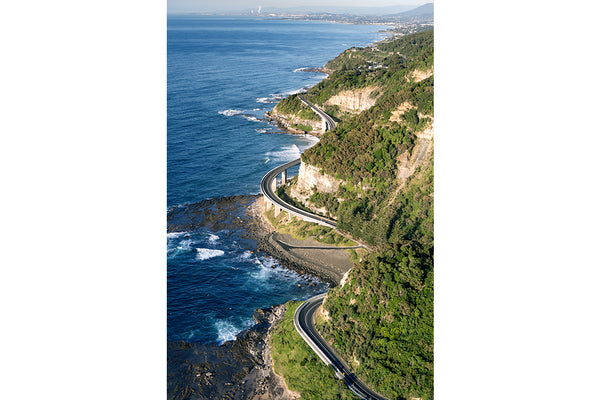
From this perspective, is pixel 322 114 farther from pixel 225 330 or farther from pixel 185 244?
pixel 225 330

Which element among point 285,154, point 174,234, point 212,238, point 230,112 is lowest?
point 212,238

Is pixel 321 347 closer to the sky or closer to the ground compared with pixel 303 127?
closer to the ground

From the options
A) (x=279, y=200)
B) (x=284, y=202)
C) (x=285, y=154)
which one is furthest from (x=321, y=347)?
(x=285, y=154)

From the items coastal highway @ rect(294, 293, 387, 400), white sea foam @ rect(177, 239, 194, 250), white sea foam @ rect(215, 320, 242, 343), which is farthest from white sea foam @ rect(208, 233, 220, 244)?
coastal highway @ rect(294, 293, 387, 400)

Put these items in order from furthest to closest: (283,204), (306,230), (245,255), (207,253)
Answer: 1. (283,204)
2. (306,230)
3. (245,255)
4. (207,253)

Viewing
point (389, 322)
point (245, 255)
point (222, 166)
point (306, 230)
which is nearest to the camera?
point (389, 322)

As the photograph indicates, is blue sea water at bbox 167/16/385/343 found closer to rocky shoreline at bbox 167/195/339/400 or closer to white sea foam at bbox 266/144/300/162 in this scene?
white sea foam at bbox 266/144/300/162
